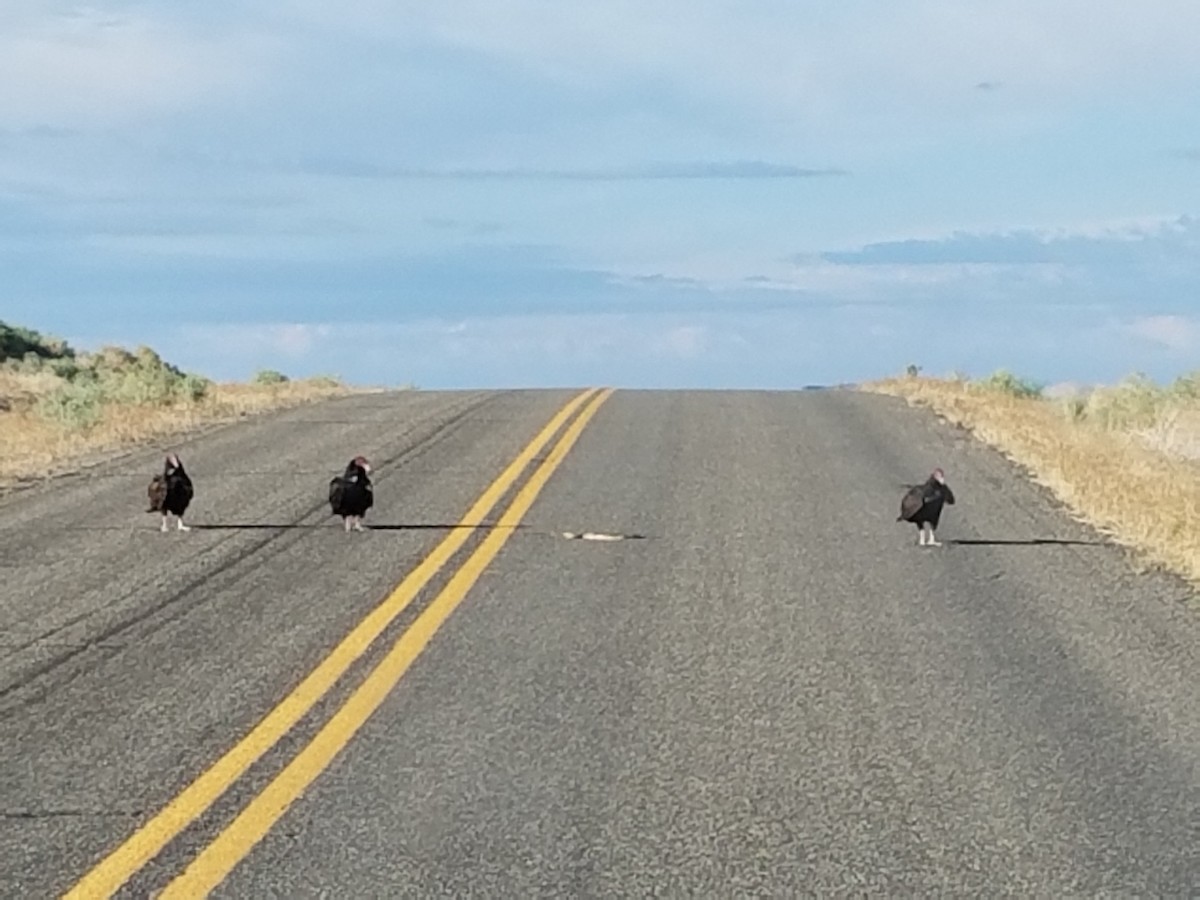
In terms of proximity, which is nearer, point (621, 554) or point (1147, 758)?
point (1147, 758)

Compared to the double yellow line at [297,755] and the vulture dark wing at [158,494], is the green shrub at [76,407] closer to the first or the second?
the vulture dark wing at [158,494]

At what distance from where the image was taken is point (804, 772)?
7059 millimetres

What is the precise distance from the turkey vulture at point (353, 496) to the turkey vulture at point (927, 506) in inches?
151

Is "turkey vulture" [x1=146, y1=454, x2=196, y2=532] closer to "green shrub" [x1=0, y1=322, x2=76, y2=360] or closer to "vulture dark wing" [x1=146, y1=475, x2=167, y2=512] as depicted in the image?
"vulture dark wing" [x1=146, y1=475, x2=167, y2=512]

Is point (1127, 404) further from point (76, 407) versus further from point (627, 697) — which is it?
point (627, 697)

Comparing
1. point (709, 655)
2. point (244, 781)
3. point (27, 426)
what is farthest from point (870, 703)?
point (27, 426)

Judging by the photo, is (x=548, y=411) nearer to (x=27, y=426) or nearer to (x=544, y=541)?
(x=27, y=426)

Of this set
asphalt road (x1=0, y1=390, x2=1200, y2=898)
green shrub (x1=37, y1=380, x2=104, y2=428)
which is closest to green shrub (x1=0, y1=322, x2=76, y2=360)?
green shrub (x1=37, y1=380, x2=104, y2=428)

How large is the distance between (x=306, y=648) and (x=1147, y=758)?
13.6ft

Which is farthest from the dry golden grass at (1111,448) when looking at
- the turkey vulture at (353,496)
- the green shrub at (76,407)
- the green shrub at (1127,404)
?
the green shrub at (76,407)

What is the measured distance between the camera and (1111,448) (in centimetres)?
1984

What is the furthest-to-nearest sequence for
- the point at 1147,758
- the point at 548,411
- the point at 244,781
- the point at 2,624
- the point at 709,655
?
the point at 548,411 → the point at 2,624 → the point at 709,655 → the point at 1147,758 → the point at 244,781

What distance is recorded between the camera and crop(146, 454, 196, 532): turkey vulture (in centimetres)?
1327

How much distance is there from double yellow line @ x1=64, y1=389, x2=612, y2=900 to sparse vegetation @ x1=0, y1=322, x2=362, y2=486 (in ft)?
23.2
